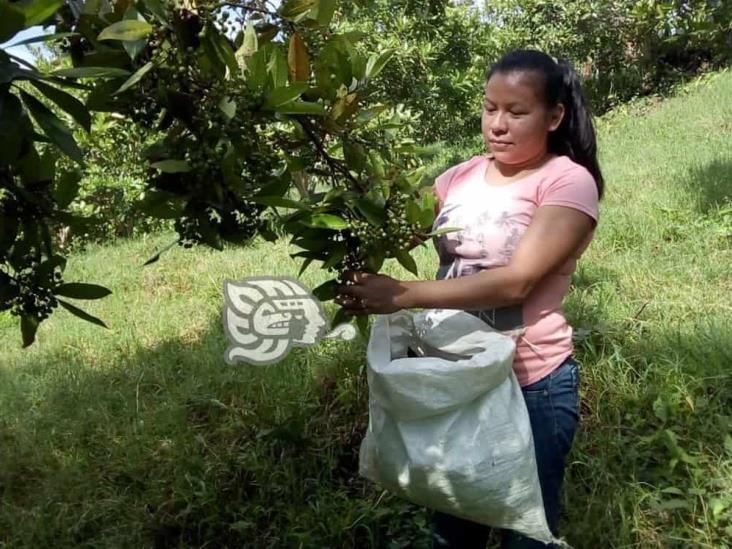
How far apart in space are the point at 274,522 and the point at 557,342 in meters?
1.30

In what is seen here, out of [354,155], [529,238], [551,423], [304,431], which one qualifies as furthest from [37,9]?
[304,431]

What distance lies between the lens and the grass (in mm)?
2273

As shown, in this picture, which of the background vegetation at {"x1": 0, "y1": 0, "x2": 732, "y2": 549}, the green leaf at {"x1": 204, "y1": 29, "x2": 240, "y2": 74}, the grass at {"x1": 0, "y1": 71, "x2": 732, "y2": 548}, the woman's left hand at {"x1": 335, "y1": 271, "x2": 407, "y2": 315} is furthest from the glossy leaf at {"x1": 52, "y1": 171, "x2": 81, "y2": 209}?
the grass at {"x1": 0, "y1": 71, "x2": 732, "y2": 548}

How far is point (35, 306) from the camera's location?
147 cm

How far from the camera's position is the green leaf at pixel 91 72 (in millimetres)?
1040

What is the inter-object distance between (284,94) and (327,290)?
0.41 m

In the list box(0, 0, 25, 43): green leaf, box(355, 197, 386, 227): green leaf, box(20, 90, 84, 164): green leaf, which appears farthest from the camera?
box(355, 197, 386, 227): green leaf

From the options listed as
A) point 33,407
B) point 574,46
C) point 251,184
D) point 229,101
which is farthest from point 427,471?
point 574,46

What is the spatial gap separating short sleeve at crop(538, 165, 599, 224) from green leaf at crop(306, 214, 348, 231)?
1.38 feet

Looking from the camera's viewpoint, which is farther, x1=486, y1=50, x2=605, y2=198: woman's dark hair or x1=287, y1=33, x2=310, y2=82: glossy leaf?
x1=486, y1=50, x2=605, y2=198: woman's dark hair

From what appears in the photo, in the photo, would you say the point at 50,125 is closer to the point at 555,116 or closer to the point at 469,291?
the point at 469,291

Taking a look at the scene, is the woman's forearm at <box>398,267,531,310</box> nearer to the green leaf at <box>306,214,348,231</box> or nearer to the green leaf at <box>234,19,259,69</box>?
the green leaf at <box>306,214,348,231</box>

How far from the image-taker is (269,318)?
5.38 feet

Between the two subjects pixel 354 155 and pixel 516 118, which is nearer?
pixel 354 155
